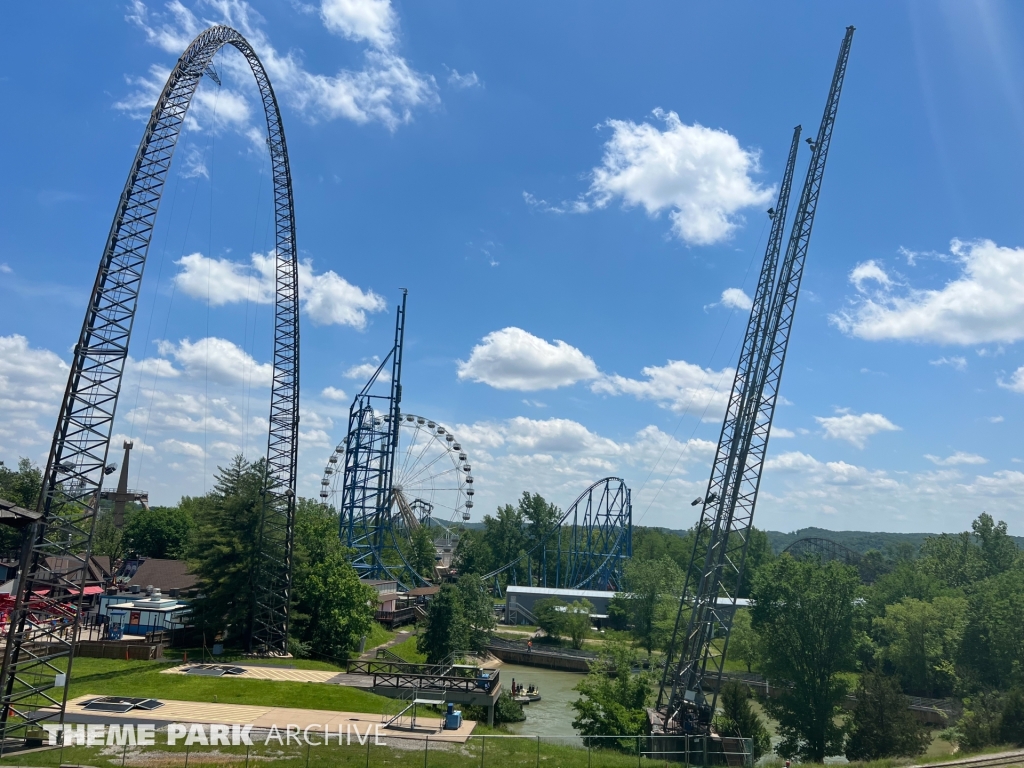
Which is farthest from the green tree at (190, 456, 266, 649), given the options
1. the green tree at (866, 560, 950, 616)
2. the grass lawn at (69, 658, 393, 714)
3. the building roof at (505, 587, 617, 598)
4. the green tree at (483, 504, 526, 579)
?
the green tree at (483, 504, 526, 579)

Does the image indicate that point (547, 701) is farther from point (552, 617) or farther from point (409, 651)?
point (552, 617)

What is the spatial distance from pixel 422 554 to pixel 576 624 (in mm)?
31512

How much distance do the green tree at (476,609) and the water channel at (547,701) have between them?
119 inches

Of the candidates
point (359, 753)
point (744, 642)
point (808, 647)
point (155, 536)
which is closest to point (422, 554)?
point (155, 536)

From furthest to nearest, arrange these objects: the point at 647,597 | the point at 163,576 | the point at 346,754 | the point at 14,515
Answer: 1. the point at 647,597
2. the point at 163,576
3. the point at 346,754
4. the point at 14,515

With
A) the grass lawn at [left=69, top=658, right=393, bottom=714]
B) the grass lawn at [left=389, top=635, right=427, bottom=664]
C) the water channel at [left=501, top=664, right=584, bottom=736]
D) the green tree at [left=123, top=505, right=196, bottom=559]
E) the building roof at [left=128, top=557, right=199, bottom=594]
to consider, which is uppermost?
the green tree at [left=123, top=505, right=196, bottom=559]

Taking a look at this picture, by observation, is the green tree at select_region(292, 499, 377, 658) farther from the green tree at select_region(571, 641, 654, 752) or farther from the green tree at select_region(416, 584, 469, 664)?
the green tree at select_region(571, 641, 654, 752)

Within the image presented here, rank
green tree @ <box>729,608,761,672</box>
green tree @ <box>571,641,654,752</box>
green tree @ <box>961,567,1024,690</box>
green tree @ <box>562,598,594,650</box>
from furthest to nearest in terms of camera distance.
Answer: green tree @ <box>562,598,594,650</box> → green tree @ <box>729,608,761,672</box> → green tree @ <box>961,567,1024,690</box> → green tree @ <box>571,641,654,752</box>

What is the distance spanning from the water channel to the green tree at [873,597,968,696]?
20728 mm

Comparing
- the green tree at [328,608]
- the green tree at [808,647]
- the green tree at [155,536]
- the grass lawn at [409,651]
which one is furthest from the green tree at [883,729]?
the green tree at [155,536]

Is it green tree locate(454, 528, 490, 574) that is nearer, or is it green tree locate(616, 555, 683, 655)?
green tree locate(616, 555, 683, 655)

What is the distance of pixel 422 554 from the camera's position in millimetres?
83625

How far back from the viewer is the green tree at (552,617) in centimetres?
5734

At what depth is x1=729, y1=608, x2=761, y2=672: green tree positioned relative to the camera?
154 ft
